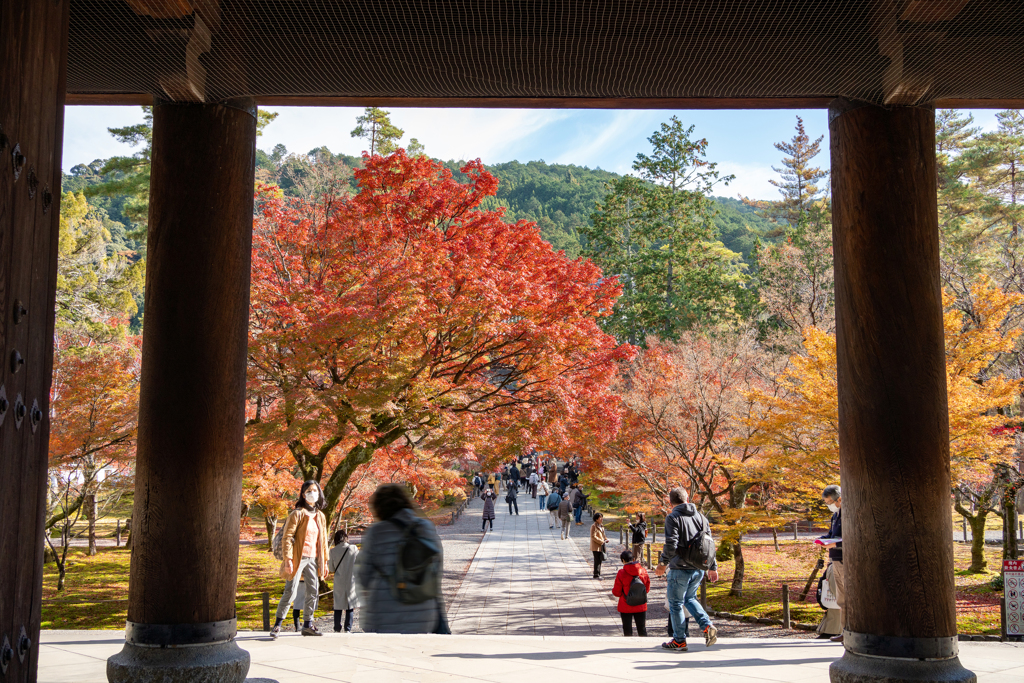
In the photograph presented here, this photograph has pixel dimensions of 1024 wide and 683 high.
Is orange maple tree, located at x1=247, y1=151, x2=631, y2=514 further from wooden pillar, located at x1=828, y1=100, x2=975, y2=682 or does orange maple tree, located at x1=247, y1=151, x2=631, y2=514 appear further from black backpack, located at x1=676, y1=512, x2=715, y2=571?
wooden pillar, located at x1=828, y1=100, x2=975, y2=682

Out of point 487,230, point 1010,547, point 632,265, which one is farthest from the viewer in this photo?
point 632,265

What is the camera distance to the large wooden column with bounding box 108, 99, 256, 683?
150 inches

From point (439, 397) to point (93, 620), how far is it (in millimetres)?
6135

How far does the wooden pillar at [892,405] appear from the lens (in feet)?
12.3

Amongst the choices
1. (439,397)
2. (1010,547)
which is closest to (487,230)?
(439,397)

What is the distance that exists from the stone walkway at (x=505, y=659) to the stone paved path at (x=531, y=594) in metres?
3.20

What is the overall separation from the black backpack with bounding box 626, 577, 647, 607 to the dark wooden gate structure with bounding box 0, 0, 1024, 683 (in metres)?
4.45

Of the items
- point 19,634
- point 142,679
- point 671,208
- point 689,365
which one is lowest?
point 142,679

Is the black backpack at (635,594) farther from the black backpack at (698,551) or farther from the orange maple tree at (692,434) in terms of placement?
the orange maple tree at (692,434)

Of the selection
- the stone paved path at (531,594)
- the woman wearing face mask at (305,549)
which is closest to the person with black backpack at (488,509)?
the stone paved path at (531,594)

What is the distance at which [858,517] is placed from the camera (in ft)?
12.9

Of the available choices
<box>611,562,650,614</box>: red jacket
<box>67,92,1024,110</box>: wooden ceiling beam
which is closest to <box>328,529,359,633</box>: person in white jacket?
<box>611,562,650,614</box>: red jacket

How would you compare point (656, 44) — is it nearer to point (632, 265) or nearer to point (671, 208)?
point (632, 265)

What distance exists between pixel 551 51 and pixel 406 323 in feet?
22.2
